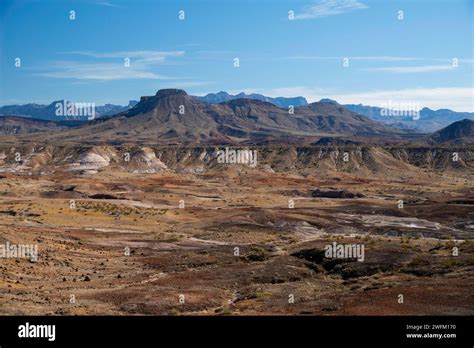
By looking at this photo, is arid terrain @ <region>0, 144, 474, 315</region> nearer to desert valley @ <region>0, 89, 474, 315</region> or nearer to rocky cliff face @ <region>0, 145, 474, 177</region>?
desert valley @ <region>0, 89, 474, 315</region>

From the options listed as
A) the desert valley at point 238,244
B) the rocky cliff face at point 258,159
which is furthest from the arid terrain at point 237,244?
the rocky cliff face at point 258,159

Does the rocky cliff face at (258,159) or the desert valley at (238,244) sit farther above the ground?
the rocky cliff face at (258,159)

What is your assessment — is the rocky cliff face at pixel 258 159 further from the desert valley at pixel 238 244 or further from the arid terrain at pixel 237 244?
the arid terrain at pixel 237 244

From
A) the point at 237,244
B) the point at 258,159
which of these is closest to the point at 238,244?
the point at 237,244

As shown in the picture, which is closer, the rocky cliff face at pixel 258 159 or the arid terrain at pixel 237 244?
the arid terrain at pixel 237 244

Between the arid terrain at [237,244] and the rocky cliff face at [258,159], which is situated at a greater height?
the rocky cliff face at [258,159]

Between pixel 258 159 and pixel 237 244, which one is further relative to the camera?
pixel 258 159

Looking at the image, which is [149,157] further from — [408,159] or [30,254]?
[30,254]

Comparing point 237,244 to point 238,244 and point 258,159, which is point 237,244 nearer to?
point 238,244
